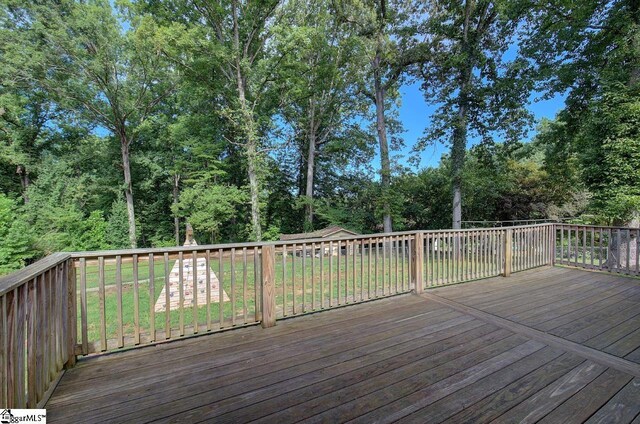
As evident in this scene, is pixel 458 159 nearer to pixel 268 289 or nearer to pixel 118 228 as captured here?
pixel 268 289

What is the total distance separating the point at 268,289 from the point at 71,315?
1520 mm

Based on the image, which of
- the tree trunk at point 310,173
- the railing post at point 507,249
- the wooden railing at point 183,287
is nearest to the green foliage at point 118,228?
the tree trunk at point 310,173

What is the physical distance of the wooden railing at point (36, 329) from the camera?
1319 mm

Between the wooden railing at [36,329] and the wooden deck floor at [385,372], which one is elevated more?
the wooden railing at [36,329]

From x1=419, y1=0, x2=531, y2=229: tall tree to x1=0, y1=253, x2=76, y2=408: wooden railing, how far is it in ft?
33.7

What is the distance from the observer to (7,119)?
1505 centimetres

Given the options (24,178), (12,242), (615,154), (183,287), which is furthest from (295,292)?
(24,178)

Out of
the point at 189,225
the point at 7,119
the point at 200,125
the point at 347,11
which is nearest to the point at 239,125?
the point at 200,125

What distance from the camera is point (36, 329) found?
5.24 ft

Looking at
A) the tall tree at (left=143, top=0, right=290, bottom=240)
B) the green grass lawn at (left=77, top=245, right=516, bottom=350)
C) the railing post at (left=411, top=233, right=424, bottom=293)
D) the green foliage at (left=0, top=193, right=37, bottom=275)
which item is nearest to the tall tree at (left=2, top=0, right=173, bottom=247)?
the tall tree at (left=143, top=0, right=290, bottom=240)

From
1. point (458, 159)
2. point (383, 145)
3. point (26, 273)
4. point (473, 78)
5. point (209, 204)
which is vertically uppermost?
point (473, 78)

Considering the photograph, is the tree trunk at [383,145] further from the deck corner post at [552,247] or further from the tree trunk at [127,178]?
the tree trunk at [127,178]

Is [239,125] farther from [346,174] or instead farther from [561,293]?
[561,293]

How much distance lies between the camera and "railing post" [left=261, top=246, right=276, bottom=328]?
9.04 feet
